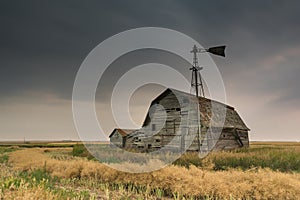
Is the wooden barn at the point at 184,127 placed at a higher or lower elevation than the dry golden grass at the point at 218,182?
higher

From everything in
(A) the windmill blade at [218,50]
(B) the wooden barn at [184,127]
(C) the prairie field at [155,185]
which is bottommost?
(C) the prairie field at [155,185]

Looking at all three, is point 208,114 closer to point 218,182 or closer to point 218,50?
point 218,50

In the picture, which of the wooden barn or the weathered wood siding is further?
the weathered wood siding

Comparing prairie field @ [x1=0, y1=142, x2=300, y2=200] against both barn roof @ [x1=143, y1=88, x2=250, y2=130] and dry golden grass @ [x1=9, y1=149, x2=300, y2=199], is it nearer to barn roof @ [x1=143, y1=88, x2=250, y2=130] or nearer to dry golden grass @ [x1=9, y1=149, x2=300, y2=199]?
dry golden grass @ [x1=9, y1=149, x2=300, y2=199]

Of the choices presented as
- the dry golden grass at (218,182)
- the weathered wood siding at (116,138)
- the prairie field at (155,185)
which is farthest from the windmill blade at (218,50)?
the weathered wood siding at (116,138)

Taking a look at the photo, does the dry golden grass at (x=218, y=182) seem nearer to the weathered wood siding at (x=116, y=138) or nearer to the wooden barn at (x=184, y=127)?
the wooden barn at (x=184, y=127)

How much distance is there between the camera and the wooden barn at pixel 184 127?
23.2 metres

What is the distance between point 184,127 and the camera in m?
23.8

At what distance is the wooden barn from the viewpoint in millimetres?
23156

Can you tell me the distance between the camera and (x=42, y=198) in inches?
268

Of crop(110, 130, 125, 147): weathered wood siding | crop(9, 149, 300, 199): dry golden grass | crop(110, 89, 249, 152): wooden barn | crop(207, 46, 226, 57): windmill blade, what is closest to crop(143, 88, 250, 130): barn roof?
crop(110, 89, 249, 152): wooden barn

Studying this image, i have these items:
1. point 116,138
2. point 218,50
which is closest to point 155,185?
point 218,50

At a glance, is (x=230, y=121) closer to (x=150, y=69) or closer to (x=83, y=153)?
(x=150, y=69)

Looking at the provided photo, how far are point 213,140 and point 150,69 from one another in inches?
325
